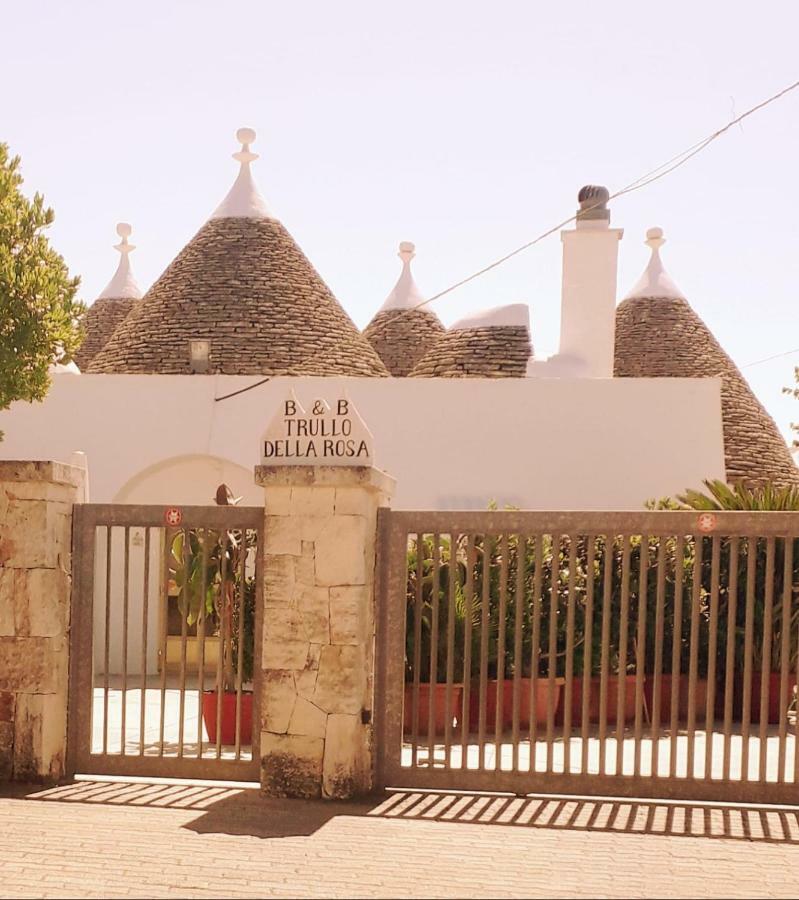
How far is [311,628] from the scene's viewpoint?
6.08m

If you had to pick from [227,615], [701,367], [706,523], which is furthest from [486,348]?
[706,523]

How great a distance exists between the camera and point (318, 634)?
6066 mm

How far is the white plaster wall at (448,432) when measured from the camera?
47.9 ft

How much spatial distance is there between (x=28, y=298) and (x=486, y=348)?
10.1 metres

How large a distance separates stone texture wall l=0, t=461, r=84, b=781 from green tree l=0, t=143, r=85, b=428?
1824 millimetres

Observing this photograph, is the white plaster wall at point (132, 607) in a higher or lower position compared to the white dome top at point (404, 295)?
lower

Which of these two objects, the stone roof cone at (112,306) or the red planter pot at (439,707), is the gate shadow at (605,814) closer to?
the red planter pot at (439,707)

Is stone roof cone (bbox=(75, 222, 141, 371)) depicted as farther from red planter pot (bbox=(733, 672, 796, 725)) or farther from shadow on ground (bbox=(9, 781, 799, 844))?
shadow on ground (bbox=(9, 781, 799, 844))

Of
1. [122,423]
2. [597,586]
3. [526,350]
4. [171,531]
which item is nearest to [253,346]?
Answer: [122,423]

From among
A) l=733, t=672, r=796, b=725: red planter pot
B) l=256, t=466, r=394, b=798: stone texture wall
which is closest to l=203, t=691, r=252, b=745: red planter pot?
l=256, t=466, r=394, b=798: stone texture wall

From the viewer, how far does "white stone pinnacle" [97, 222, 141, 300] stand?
24.6 m

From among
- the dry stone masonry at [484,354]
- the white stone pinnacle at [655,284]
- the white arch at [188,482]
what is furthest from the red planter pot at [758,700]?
the white stone pinnacle at [655,284]

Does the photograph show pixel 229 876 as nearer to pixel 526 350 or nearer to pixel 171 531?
pixel 171 531

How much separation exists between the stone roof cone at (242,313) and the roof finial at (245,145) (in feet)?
2.15
